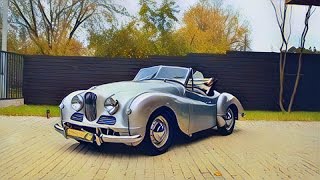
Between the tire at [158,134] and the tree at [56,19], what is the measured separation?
1833 centimetres

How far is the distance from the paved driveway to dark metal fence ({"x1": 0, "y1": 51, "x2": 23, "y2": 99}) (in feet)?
15.0

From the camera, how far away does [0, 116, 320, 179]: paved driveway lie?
4363mm

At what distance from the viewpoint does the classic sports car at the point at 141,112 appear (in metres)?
5.00

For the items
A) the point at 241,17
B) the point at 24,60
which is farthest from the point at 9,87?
the point at 241,17

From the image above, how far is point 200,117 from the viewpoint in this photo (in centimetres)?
625

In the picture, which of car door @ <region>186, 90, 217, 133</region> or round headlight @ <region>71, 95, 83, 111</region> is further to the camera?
car door @ <region>186, 90, 217, 133</region>

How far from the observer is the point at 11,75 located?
1199 cm

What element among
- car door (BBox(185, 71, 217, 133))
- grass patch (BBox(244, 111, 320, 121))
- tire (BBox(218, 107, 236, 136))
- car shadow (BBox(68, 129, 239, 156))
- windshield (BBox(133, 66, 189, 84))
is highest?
windshield (BBox(133, 66, 189, 84))

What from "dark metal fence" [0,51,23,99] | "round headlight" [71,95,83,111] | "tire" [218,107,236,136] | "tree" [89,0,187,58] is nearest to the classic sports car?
"round headlight" [71,95,83,111]

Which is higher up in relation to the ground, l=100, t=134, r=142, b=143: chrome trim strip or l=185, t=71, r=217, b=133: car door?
l=185, t=71, r=217, b=133: car door

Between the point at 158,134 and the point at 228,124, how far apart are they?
2518mm

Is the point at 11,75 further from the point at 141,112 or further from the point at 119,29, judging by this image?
the point at 119,29

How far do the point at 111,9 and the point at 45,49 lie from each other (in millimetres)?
5261

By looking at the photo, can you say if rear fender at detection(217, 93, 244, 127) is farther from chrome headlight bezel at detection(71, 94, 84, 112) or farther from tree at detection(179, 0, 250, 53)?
tree at detection(179, 0, 250, 53)
